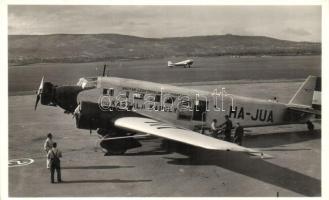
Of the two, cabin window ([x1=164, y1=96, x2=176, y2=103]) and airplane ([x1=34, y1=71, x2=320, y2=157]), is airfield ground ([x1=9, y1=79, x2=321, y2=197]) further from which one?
cabin window ([x1=164, y1=96, x2=176, y2=103])

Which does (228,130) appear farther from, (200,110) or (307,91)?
(307,91)

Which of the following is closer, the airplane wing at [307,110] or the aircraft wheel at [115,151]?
the aircraft wheel at [115,151]

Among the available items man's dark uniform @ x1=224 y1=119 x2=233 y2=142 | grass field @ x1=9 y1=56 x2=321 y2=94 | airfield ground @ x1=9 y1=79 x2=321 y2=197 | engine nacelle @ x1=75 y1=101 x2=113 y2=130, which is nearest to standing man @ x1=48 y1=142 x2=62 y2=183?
airfield ground @ x1=9 y1=79 x2=321 y2=197

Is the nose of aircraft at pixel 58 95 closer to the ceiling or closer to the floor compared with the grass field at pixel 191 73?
closer to the floor

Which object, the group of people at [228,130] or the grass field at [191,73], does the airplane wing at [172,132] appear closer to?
the group of people at [228,130]

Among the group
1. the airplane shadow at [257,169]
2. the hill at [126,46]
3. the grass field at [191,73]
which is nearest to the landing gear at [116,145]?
the airplane shadow at [257,169]

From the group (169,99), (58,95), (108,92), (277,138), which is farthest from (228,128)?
(58,95)
